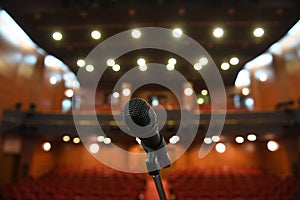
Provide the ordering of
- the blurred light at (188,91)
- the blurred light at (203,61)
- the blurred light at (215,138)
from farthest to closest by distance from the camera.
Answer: the blurred light at (188,91)
the blurred light at (215,138)
the blurred light at (203,61)

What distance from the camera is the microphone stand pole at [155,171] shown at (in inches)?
38.8

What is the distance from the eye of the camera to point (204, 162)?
1261cm

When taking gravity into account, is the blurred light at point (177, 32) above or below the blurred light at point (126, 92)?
below

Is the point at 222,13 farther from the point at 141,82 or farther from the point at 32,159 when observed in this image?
the point at 32,159

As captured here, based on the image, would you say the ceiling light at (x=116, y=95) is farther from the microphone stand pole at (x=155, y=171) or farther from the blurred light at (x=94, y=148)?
the microphone stand pole at (x=155, y=171)

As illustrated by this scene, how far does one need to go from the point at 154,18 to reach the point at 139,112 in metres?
8.68

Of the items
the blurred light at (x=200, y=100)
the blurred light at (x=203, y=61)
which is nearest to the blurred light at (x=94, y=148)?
the blurred light at (x=200, y=100)

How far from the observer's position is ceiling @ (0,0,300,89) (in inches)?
326

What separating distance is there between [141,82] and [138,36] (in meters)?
6.05

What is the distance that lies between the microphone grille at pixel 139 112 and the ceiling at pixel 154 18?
315 inches

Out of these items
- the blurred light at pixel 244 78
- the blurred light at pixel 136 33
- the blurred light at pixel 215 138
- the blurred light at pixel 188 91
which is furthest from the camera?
the blurred light at pixel 244 78

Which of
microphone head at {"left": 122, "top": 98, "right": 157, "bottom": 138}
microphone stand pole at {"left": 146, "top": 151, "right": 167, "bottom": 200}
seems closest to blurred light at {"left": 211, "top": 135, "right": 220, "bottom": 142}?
microphone stand pole at {"left": 146, "top": 151, "right": 167, "bottom": 200}

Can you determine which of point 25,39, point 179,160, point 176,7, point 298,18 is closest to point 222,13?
point 176,7

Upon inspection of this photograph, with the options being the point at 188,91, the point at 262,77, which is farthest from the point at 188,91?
the point at 262,77
